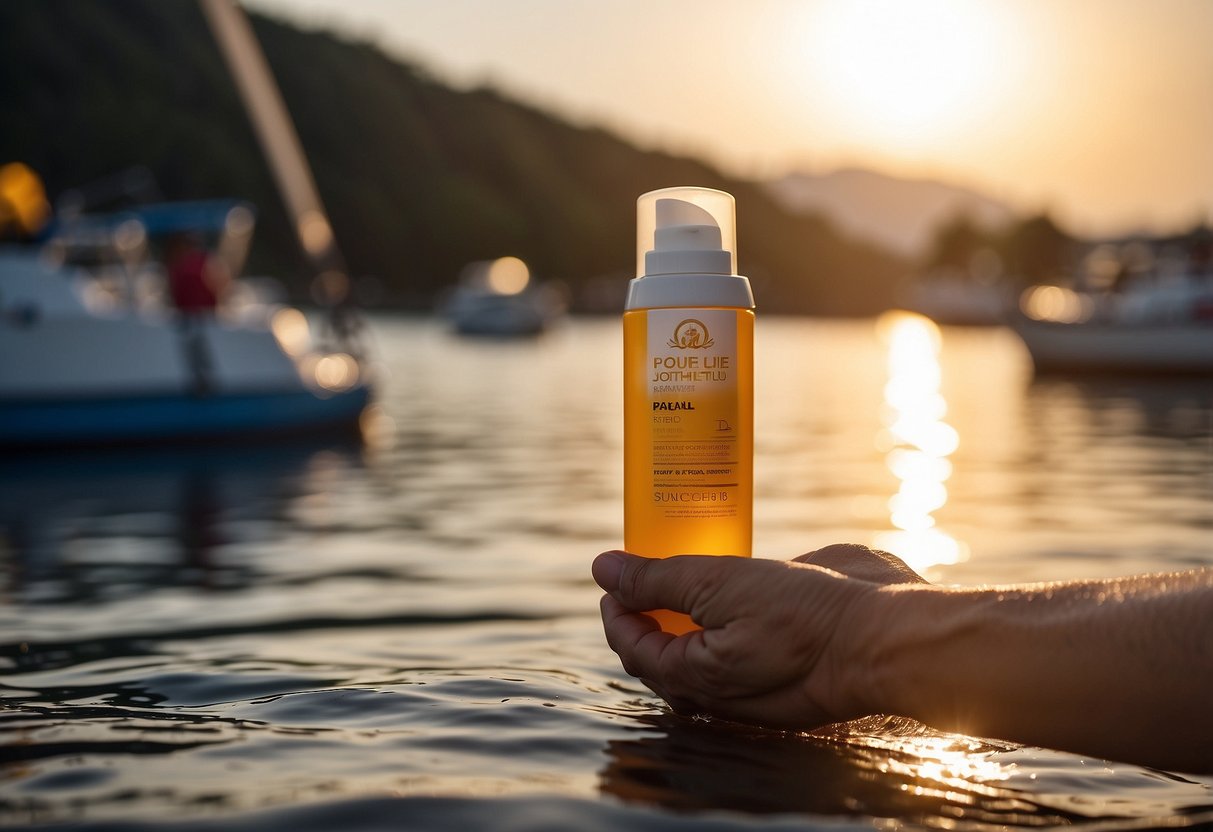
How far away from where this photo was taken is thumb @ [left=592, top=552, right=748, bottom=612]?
2.89 metres

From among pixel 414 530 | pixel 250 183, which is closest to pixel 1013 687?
pixel 414 530

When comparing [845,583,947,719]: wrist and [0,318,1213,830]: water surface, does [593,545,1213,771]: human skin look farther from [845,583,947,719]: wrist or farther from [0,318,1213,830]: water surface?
[0,318,1213,830]: water surface

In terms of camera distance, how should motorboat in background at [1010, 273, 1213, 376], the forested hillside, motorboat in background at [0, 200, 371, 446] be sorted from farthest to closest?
the forested hillside, motorboat in background at [1010, 273, 1213, 376], motorboat in background at [0, 200, 371, 446]

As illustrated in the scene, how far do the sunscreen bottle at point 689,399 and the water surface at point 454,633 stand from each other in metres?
0.55

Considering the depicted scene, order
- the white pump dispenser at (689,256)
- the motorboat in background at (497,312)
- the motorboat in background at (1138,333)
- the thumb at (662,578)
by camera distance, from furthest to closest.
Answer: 1. the motorboat in background at (497,312)
2. the motorboat in background at (1138,333)
3. the white pump dispenser at (689,256)
4. the thumb at (662,578)

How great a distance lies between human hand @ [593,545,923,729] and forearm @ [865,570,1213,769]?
8 centimetres

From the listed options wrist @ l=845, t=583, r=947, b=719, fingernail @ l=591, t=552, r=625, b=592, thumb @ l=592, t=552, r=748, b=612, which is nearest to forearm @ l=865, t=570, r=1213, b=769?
wrist @ l=845, t=583, r=947, b=719

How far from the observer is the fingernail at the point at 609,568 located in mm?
3082

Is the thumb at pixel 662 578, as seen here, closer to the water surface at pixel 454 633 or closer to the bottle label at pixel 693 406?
the bottle label at pixel 693 406

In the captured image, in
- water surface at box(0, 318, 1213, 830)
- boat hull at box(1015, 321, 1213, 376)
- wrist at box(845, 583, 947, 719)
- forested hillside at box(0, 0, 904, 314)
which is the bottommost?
water surface at box(0, 318, 1213, 830)

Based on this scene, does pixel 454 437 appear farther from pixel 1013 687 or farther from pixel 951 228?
pixel 951 228

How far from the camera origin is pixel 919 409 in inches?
990

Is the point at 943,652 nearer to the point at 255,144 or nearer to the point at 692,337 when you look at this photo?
the point at 692,337

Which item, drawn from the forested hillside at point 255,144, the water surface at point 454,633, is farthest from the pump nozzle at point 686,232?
the forested hillside at point 255,144
